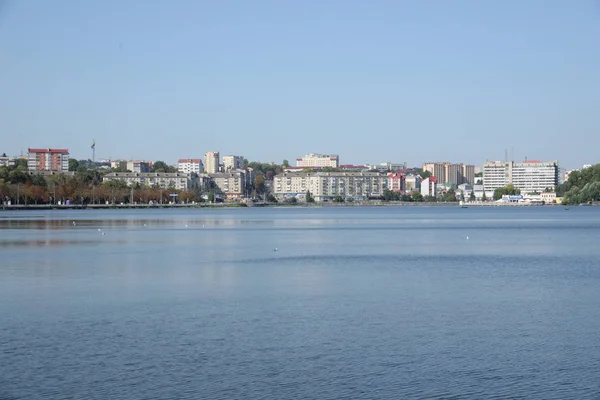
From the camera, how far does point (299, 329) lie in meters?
14.1

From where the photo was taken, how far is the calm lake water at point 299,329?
1079 cm

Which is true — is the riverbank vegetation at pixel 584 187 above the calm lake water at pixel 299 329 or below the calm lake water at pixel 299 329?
above

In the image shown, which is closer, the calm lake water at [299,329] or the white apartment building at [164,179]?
the calm lake water at [299,329]

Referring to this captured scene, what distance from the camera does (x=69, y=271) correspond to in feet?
78.4

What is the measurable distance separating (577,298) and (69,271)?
13589 mm

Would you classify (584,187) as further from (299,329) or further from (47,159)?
(47,159)

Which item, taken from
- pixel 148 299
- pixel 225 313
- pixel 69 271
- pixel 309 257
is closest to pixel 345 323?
pixel 225 313

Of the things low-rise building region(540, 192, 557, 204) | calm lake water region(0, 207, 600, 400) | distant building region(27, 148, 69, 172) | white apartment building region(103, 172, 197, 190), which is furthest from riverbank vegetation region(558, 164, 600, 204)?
distant building region(27, 148, 69, 172)

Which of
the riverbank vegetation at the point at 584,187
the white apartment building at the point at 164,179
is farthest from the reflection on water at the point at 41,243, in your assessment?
the white apartment building at the point at 164,179

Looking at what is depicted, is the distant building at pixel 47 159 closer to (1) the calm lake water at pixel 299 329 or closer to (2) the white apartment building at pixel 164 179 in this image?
(2) the white apartment building at pixel 164 179

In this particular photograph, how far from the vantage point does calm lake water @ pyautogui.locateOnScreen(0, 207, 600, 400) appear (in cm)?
1079

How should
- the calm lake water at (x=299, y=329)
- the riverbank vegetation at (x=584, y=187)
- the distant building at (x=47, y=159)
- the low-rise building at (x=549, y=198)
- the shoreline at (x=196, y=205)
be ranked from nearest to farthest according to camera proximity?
the calm lake water at (x=299, y=329), the shoreline at (x=196, y=205), the riverbank vegetation at (x=584, y=187), the low-rise building at (x=549, y=198), the distant building at (x=47, y=159)

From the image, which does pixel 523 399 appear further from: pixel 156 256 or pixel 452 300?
pixel 156 256

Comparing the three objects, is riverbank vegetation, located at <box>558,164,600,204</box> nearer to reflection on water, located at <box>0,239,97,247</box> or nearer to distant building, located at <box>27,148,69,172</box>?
reflection on water, located at <box>0,239,97,247</box>
